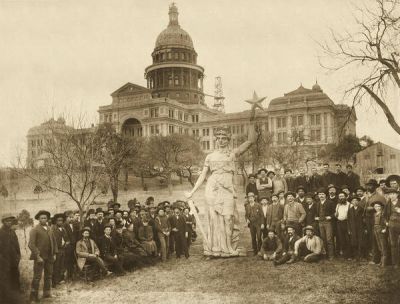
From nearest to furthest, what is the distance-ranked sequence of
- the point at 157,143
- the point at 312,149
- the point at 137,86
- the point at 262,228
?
the point at 262,228, the point at 312,149, the point at 157,143, the point at 137,86

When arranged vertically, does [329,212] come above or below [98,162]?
below

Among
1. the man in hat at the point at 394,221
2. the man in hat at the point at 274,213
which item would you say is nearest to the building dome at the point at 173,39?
the man in hat at the point at 274,213

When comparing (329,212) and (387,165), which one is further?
(387,165)

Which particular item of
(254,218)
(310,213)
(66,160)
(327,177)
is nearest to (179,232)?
(254,218)

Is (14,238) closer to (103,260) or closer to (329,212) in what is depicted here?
(103,260)

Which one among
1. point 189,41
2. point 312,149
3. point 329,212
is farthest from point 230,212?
point 189,41

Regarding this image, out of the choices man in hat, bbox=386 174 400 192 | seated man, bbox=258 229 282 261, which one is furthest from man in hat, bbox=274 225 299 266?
man in hat, bbox=386 174 400 192

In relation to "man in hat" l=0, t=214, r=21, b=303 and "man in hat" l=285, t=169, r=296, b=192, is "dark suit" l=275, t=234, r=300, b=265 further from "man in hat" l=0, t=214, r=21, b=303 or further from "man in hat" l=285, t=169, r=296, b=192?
"man in hat" l=0, t=214, r=21, b=303
